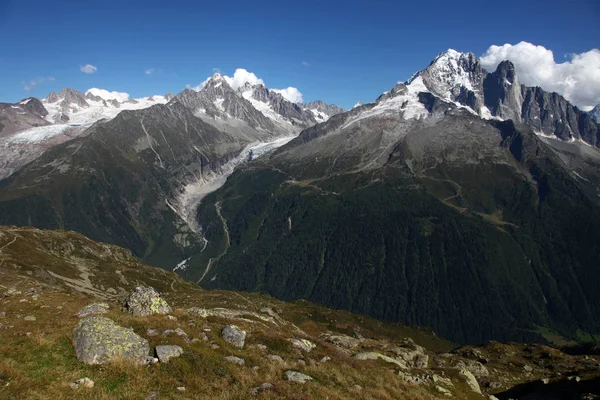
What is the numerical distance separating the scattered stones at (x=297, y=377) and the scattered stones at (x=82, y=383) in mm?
12955

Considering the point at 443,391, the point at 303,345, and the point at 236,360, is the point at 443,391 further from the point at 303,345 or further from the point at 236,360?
the point at 236,360

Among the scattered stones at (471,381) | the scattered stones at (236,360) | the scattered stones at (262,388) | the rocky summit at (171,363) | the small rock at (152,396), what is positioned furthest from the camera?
the scattered stones at (471,381)

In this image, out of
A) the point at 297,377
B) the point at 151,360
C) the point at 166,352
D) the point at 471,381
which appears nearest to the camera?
the point at 151,360

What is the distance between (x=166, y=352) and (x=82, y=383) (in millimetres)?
5995

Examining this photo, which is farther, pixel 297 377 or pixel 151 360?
pixel 297 377

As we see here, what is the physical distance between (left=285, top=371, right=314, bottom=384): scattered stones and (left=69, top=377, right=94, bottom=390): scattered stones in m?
13.0

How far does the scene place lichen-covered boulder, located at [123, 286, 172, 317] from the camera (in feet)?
128

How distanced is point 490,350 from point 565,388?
52436mm

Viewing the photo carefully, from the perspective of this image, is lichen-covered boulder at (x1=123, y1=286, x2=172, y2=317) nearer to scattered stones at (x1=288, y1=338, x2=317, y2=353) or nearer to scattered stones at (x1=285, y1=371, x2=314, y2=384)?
scattered stones at (x1=288, y1=338, x2=317, y2=353)

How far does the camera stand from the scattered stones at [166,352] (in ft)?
87.9

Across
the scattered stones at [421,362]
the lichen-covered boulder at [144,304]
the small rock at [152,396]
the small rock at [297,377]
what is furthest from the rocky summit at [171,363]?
the scattered stones at [421,362]

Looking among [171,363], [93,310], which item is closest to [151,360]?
[171,363]

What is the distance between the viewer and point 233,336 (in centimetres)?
3578

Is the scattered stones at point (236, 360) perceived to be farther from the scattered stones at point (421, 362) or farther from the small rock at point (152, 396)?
the scattered stones at point (421, 362)
